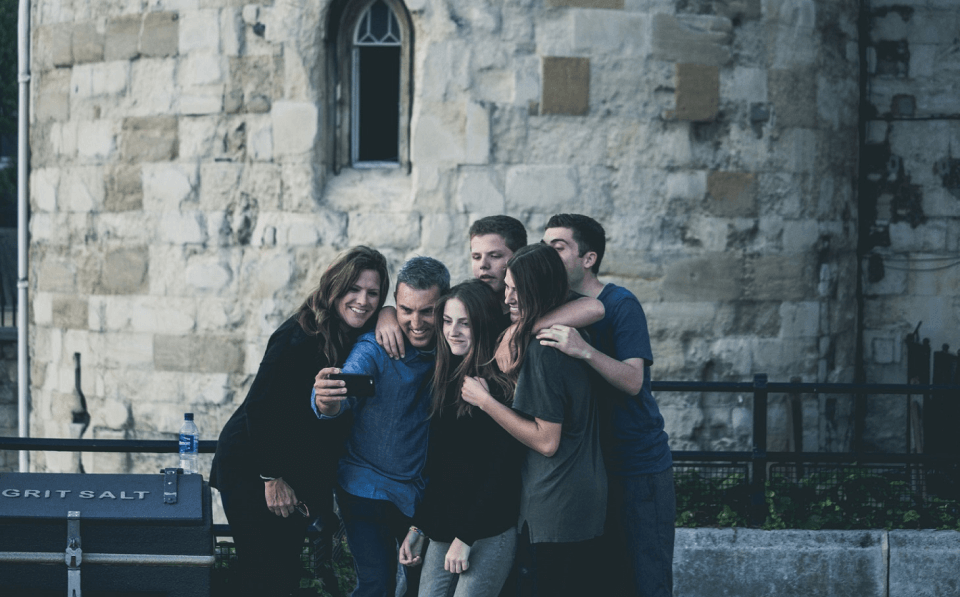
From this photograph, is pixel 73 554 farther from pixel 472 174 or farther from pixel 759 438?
pixel 472 174

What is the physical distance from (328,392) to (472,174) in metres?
3.57

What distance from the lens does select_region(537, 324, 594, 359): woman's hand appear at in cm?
369

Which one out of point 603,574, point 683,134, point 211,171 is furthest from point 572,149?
point 603,574

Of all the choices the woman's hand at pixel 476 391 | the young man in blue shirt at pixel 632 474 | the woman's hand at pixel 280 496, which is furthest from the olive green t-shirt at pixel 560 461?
the woman's hand at pixel 280 496

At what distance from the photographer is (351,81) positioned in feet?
24.5

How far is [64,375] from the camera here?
27.2ft

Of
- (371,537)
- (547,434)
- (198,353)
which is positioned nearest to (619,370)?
(547,434)

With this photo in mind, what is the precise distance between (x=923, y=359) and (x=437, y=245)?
4.28 meters

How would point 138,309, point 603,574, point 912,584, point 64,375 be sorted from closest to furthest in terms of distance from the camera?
point 603,574 < point 912,584 < point 138,309 < point 64,375

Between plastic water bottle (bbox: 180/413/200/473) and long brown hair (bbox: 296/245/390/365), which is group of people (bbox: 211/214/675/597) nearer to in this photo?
long brown hair (bbox: 296/245/390/365)

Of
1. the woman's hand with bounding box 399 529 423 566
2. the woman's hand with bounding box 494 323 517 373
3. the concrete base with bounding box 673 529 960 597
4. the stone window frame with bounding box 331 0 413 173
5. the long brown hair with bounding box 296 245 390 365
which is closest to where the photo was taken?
the woman's hand with bounding box 494 323 517 373

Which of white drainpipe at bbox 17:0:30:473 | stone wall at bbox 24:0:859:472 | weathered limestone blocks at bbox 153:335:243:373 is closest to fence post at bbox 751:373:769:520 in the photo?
stone wall at bbox 24:0:859:472

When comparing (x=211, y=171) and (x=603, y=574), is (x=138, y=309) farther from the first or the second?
(x=603, y=574)

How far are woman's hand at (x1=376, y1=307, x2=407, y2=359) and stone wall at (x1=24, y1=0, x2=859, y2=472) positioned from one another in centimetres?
312
